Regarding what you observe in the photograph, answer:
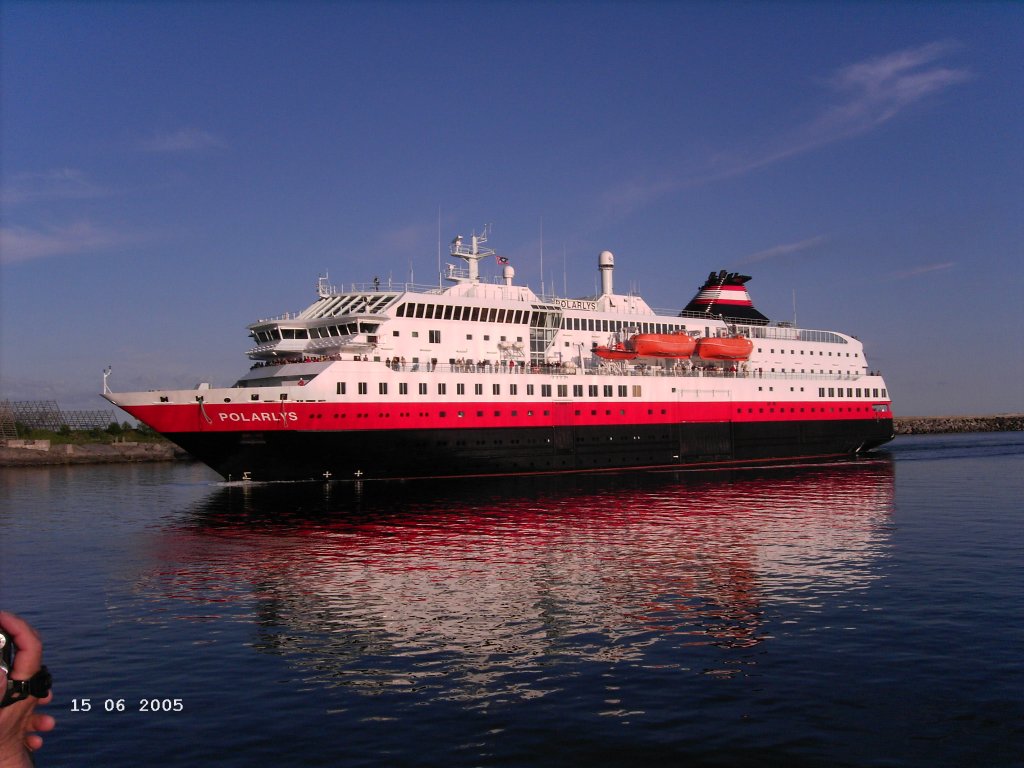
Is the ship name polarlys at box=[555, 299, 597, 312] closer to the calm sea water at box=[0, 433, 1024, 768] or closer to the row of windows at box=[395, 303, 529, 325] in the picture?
the row of windows at box=[395, 303, 529, 325]

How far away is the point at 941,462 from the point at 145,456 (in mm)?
76891

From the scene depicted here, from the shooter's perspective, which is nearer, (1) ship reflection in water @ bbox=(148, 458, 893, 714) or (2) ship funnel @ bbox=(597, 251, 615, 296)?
(1) ship reflection in water @ bbox=(148, 458, 893, 714)

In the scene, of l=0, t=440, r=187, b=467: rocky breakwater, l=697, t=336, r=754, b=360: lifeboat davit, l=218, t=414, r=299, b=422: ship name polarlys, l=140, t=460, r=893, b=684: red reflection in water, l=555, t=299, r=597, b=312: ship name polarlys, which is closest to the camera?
l=140, t=460, r=893, b=684: red reflection in water

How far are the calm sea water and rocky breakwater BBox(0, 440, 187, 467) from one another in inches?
2228

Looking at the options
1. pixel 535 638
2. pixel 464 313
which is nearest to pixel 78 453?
pixel 464 313

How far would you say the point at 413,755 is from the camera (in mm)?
9508

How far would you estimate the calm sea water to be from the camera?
32.4ft

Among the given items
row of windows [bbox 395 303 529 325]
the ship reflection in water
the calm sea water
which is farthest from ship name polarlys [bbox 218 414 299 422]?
the calm sea water

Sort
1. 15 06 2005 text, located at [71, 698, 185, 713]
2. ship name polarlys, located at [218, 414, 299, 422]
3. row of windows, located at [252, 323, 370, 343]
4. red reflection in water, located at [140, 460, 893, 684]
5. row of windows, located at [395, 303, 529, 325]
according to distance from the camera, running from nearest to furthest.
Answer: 1. 15 06 2005 text, located at [71, 698, 185, 713]
2. red reflection in water, located at [140, 460, 893, 684]
3. ship name polarlys, located at [218, 414, 299, 422]
4. row of windows, located at [252, 323, 370, 343]
5. row of windows, located at [395, 303, 529, 325]

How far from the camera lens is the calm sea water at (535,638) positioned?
988 cm

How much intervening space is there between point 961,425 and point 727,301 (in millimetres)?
116539

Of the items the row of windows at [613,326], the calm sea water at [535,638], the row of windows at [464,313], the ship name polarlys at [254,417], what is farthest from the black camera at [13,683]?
the row of windows at [613,326]

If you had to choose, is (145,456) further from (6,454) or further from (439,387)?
(439,387)

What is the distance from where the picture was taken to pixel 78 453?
270 ft
